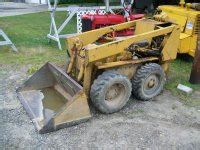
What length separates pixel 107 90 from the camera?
5188 mm

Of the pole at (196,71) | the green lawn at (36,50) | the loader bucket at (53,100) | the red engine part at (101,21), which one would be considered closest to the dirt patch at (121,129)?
the loader bucket at (53,100)

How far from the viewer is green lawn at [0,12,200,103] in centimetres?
725

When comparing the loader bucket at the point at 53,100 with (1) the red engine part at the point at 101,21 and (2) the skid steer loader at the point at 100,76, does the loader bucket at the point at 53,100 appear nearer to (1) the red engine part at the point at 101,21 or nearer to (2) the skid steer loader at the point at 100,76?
(2) the skid steer loader at the point at 100,76

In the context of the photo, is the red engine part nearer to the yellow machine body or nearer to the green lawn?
the green lawn

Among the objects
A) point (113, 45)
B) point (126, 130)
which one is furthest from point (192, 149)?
point (113, 45)

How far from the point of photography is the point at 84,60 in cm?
516

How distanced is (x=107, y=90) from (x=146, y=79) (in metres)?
0.87

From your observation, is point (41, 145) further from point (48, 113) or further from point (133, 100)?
point (133, 100)

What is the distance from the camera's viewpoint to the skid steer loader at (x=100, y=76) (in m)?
4.96

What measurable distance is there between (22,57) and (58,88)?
2681 millimetres

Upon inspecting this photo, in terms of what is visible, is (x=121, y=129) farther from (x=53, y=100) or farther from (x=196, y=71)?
(x=196, y=71)

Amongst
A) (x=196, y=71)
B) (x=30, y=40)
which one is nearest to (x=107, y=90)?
(x=196, y=71)

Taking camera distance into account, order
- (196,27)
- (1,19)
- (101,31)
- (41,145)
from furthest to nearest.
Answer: (1,19) → (196,27) → (101,31) → (41,145)

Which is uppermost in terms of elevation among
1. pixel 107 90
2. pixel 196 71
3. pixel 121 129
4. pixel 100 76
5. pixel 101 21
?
pixel 101 21
